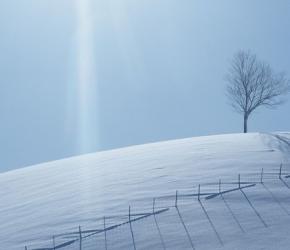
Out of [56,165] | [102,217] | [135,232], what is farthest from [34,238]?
[56,165]

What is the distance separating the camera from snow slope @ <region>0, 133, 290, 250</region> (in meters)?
12.1

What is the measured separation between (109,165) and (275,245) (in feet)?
44.1

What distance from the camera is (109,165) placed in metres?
23.5

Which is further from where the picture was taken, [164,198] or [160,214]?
[164,198]

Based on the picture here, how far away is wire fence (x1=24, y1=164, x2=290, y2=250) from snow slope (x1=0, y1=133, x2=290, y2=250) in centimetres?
5

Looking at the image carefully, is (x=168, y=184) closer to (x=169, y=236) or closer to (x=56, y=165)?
(x=169, y=236)

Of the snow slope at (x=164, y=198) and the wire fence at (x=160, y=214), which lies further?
the wire fence at (x=160, y=214)

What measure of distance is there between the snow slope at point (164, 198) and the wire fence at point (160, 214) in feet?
0.16

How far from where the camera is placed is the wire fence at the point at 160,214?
12367mm

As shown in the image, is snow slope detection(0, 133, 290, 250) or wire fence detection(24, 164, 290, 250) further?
wire fence detection(24, 164, 290, 250)

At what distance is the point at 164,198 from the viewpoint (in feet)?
50.1

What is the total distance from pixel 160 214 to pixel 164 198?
1516mm

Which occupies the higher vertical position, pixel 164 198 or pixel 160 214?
pixel 160 214

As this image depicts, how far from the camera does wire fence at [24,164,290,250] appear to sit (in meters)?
12.4
